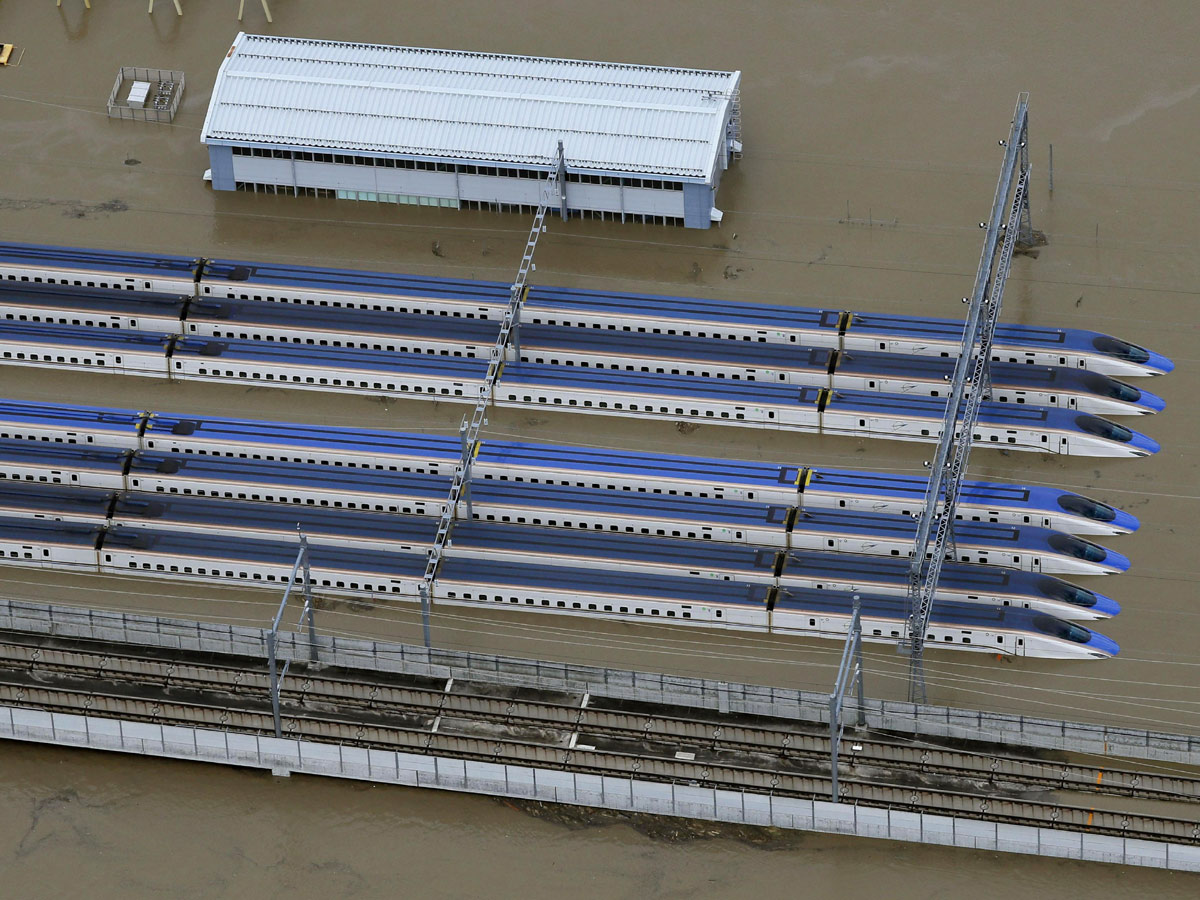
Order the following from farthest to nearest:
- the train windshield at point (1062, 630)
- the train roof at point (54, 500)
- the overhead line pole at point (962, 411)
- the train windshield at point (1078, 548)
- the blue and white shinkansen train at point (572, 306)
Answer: the blue and white shinkansen train at point (572, 306) < the train roof at point (54, 500) < the train windshield at point (1078, 548) < the train windshield at point (1062, 630) < the overhead line pole at point (962, 411)

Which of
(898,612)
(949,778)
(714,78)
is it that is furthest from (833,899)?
(714,78)

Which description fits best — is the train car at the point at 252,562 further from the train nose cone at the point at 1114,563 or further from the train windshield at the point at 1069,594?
the train nose cone at the point at 1114,563

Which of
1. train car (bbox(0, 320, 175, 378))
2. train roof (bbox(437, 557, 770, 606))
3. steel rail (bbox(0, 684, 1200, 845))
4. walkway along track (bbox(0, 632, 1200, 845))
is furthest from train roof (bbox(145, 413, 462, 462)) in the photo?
steel rail (bbox(0, 684, 1200, 845))

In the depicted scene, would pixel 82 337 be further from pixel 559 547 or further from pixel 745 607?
pixel 745 607

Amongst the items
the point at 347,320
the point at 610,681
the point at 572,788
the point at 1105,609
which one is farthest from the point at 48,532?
the point at 1105,609

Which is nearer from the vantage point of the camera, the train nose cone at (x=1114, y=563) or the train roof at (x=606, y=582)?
the train roof at (x=606, y=582)

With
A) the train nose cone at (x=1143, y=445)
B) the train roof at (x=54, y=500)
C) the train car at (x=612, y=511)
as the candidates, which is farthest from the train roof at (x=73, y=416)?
the train nose cone at (x=1143, y=445)
